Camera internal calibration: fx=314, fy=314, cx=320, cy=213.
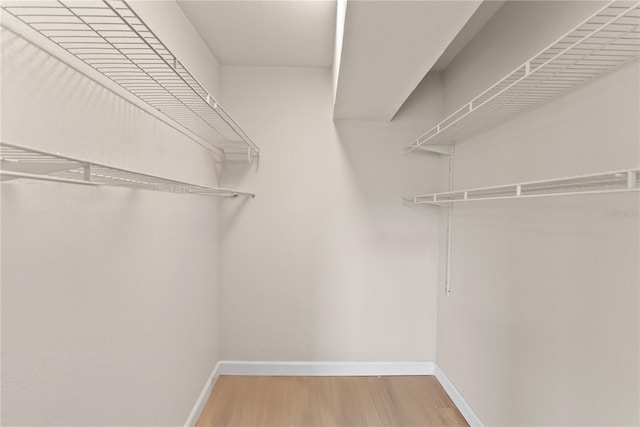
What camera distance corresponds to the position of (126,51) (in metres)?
1.05

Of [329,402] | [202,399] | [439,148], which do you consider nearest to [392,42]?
[439,148]

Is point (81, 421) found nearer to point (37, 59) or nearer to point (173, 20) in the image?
point (37, 59)

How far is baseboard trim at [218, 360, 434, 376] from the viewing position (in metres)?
2.29

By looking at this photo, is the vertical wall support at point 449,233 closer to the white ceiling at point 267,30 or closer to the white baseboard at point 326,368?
the white baseboard at point 326,368

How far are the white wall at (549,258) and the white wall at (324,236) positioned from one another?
445 millimetres

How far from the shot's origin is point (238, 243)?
7.52 ft

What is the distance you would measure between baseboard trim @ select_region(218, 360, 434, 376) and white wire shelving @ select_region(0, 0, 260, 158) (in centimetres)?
164

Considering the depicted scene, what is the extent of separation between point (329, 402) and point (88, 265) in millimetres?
1657

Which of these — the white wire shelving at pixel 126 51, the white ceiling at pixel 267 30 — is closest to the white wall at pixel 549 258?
the white ceiling at pixel 267 30

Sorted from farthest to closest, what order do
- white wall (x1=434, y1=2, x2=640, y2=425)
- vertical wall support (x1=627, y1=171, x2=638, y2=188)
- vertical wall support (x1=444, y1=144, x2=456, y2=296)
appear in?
vertical wall support (x1=444, y1=144, x2=456, y2=296) → white wall (x1=434, y1=2, x2=640, y2=425) → vertical wall support (x1=627, y1=171, x2=638, y2=188)

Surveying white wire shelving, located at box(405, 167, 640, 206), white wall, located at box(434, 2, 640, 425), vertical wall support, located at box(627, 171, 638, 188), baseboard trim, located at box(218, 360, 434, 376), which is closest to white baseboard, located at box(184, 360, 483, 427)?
baseboard trim, located at box(218, 360, 434, 376)

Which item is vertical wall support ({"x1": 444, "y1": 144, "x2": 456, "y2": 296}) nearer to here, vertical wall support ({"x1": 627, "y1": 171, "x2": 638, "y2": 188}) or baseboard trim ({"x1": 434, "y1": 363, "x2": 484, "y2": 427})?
baseboard trim ({"x1": 434, "y1": 363, "x2": 484, "y2": 427})

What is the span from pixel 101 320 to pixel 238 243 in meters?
1.32

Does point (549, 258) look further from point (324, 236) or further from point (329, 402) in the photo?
point (329, 402)
